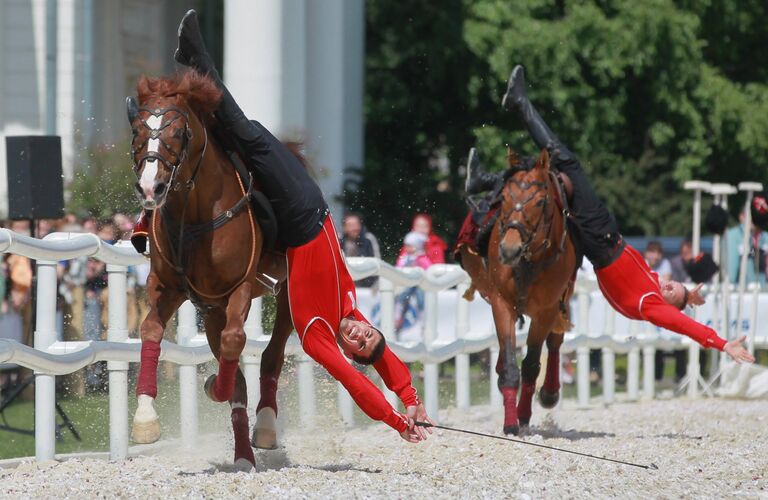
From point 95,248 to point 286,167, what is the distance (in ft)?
5.50

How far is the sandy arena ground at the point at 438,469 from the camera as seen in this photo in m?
7.72

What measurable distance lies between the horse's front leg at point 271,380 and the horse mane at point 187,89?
1271mm

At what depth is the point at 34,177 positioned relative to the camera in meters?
11.3

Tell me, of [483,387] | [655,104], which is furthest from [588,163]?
[483,387]

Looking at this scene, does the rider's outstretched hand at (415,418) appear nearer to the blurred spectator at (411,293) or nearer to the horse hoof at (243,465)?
the horse hoof at (243,465)

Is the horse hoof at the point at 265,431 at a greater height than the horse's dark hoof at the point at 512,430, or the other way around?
the horse hoof at the point at 265,431

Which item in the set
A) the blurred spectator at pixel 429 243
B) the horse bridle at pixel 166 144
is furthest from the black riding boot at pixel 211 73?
the blurred spectator at pixel 429 243

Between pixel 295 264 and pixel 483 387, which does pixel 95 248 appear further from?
pixel 483 387

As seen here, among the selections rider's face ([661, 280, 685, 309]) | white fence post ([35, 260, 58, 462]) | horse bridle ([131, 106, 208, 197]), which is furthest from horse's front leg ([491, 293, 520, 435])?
horse bridle ([131, 106, 208, 197])

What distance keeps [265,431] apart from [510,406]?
2.74 meters

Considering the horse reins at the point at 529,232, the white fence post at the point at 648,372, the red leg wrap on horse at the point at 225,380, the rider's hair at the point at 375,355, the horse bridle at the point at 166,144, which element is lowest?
the white fence post at the point at 648,372

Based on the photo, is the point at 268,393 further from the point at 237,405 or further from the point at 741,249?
the point at 741,249

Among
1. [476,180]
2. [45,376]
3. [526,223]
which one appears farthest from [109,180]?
[526,223]

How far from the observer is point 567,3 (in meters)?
27.7
